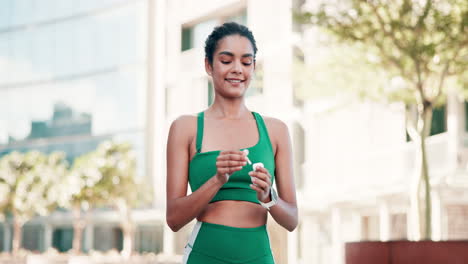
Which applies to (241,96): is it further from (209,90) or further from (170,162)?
(209,90)

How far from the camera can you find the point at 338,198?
28.1 m

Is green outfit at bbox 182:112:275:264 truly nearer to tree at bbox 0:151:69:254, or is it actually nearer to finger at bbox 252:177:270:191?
finger at bbox 252:177:270:191

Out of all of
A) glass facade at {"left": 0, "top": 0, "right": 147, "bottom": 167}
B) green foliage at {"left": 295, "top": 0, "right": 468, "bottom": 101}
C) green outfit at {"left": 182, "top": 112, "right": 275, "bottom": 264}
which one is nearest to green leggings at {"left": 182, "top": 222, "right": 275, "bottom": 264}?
green outfit at {"left": 182, "top": 112, "right": 275, "bottom": 264}

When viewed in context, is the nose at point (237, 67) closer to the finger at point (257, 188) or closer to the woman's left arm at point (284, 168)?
the woman's left arm at point (284, 168)

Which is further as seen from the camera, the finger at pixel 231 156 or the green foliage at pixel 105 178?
the green foliage at pixel 105 178

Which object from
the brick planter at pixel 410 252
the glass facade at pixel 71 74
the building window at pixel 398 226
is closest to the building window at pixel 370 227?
the building window at pixel 398 226

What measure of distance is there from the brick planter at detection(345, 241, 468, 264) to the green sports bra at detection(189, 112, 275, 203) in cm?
611

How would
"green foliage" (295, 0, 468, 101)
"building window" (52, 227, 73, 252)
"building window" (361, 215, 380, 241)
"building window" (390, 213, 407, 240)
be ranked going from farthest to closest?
"building window" (52, 227, 73, 252)
"building window" (361, 215, 380, 241)
"building window" (390, 213, 407, 240)
"green foliage" (295, 0, 468, 101)

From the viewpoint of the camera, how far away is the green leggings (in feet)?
6.94

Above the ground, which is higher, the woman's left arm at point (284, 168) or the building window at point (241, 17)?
the building window at point (241, 17)

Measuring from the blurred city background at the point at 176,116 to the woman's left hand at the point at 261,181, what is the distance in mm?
3532

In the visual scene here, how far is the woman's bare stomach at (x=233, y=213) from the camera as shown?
2.15 m

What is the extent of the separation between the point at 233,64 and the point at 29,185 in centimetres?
3549

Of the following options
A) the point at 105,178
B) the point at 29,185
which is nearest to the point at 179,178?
the point at 105,178
